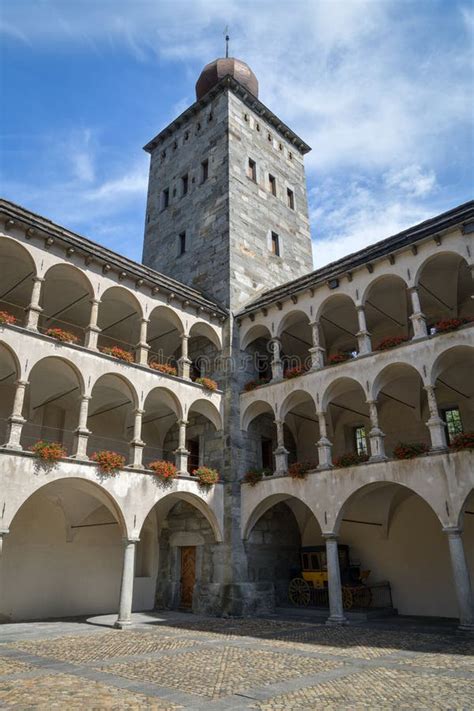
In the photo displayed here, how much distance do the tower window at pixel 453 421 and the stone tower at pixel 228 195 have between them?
30.7 ft

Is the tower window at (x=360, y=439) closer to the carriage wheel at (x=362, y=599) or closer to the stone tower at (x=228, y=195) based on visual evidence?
the carriage wheel at (x=362, y=599)

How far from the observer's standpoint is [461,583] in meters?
13.7

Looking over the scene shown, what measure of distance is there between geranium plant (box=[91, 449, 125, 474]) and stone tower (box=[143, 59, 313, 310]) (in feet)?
29.0

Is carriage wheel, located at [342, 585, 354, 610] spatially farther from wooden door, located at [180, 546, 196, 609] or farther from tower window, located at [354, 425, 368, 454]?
wooden door, located at [180, 546, 196, 609]

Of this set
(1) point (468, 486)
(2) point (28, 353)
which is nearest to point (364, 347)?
(1) point (468, 486)

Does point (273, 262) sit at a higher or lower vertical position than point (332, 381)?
higher

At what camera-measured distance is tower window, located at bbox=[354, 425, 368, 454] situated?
21.4 metres

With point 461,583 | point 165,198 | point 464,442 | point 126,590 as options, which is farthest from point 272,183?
point 461,583

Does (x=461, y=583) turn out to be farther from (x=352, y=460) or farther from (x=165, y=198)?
(x=165, y=198)

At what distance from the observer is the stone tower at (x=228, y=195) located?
79.2 feet

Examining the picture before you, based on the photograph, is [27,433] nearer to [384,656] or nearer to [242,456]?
[242,456]

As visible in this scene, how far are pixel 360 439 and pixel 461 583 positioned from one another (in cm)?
823

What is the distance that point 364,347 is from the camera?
17.8 meters

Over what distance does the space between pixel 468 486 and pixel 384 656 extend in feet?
17.3
